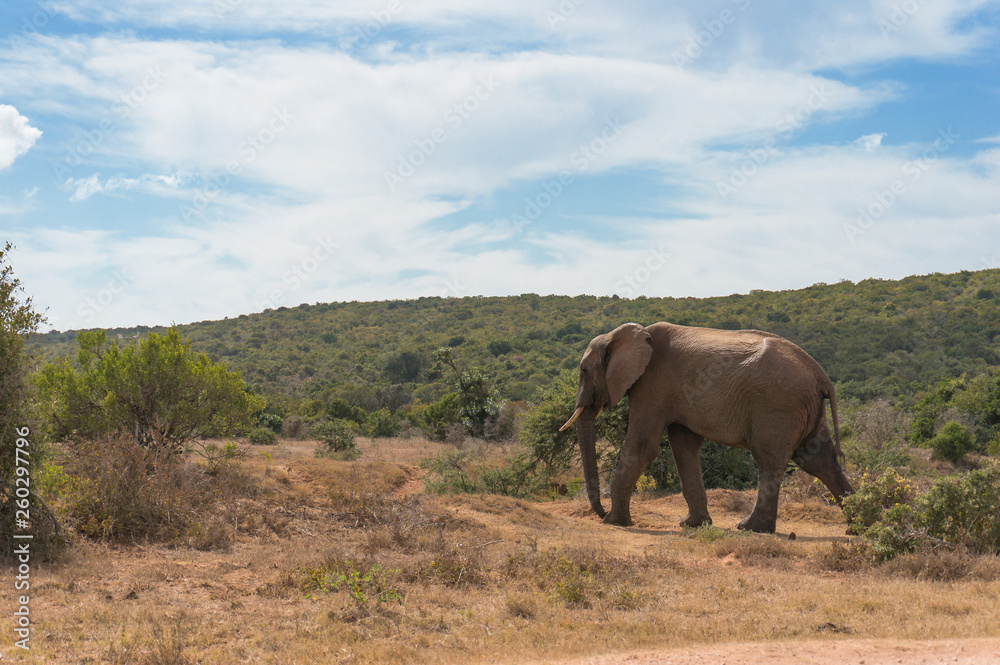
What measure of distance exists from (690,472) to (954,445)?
43.1ft

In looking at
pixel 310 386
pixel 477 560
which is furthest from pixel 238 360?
pixel 477 560

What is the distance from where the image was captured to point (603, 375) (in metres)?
14.0

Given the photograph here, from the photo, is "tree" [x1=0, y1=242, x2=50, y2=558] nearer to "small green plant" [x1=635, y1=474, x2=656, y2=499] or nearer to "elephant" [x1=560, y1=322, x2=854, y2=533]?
"elephant" [x1=560, y1=322, x2=854, y2=533]

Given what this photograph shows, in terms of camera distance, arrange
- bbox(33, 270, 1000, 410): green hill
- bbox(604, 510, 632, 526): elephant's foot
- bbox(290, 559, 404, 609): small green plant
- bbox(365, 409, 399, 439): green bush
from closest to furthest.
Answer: bbox(290, 559, 404, 609): small green plant < bbox(604, 510, 632, 526): elephant's foot < bbox(365, 409, 399, 439): green bush < bbox(33, 270, 1000, 410): green hill

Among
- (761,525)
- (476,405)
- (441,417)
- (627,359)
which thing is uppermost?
(627,359)

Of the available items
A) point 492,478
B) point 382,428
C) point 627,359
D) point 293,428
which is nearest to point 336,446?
point 492,478

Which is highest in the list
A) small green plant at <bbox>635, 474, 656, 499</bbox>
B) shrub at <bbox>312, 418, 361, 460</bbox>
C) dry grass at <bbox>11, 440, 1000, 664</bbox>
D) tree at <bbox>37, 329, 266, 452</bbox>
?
tree at <bbox>37, 329, 266, 452</bbox>

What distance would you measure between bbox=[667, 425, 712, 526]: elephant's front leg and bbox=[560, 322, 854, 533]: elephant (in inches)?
0.7

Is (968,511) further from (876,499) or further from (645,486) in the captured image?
(645,486)

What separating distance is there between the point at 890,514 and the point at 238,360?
58.9m

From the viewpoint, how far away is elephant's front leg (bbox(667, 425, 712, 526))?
43.5ft

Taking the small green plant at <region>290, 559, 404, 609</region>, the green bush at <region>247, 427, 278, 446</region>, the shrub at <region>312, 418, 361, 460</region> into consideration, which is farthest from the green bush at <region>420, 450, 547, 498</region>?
the green bush at <region>247, 427, 278, 446</region>

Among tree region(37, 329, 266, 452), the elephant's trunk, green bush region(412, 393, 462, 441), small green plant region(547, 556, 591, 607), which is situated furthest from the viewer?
green bush region(412, 393, 462, 441)

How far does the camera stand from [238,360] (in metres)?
62.8
